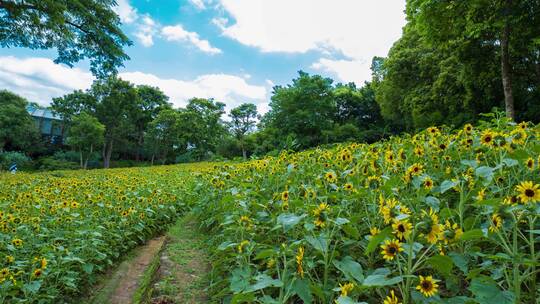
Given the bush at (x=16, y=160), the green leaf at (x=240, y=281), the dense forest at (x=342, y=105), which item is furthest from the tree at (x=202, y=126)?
the green leaf at (x=240, y=281)

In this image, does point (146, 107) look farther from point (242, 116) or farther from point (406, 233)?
point (406, 233)

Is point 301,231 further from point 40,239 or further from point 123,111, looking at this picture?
point 123,111

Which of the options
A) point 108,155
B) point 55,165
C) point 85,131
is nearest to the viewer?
point 85,131

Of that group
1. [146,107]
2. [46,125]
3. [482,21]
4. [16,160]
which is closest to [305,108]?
[482,21]

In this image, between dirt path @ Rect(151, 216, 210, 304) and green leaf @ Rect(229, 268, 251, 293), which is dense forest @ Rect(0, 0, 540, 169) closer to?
dirt path @ Rect(151, 216, 210, 304)

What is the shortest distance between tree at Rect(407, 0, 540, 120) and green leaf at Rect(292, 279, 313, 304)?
873 centimetres

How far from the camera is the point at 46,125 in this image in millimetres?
39125

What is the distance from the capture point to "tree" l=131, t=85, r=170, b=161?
3475 cm

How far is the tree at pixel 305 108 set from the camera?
76.0 feet

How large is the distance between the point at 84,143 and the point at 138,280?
90.0 ft

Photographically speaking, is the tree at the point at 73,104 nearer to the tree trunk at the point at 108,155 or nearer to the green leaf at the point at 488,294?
the tree trunk at the point at 108,155

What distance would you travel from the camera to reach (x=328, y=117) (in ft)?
82.5

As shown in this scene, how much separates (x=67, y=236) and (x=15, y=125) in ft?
111

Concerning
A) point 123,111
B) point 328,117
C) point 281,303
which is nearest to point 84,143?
point 123,111
